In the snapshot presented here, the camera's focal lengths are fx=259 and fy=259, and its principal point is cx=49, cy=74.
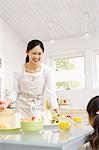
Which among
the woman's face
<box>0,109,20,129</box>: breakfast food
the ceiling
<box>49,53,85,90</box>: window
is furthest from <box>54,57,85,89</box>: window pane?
<box>0,109,20,129</box>: breakfast food

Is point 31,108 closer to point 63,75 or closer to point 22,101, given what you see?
point 22,101

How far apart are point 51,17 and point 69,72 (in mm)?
1055

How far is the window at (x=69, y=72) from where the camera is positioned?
14.4 feet

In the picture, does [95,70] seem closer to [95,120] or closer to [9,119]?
[9,119]

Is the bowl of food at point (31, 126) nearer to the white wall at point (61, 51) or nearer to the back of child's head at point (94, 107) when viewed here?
the back of child's head at point (94, 107)

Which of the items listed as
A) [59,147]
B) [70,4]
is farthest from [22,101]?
[70,4]

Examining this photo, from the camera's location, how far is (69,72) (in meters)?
4.51

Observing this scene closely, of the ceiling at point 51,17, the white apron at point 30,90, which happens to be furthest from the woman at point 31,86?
the ceiling at point 51,17

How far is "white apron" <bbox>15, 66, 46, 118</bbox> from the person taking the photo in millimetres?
2209

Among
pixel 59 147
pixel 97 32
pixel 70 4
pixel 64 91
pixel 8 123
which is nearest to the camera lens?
pixel 59 147

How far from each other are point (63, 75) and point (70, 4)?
1363 millimetres

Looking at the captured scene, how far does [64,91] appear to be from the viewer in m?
4.34

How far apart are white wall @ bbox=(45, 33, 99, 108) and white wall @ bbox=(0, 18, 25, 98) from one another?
642 millimetres

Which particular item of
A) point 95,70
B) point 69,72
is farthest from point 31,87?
point 69,72
